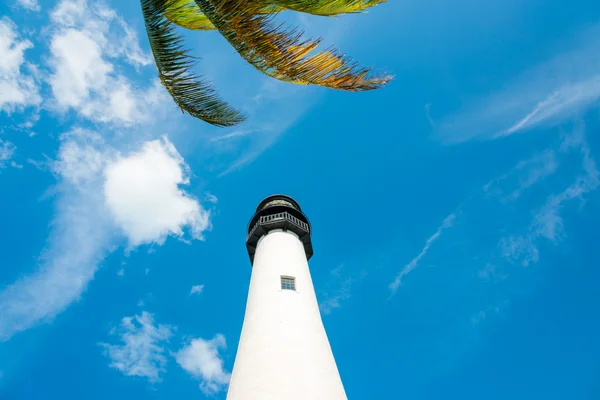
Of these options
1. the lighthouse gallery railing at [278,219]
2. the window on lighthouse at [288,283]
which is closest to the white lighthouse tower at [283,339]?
the window on lighthouse at [288,283]

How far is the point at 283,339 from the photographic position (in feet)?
39.7

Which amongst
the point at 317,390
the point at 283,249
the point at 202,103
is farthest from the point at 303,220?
the point at 202,103

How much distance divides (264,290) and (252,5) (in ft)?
34.1

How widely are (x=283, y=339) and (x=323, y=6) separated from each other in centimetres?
916

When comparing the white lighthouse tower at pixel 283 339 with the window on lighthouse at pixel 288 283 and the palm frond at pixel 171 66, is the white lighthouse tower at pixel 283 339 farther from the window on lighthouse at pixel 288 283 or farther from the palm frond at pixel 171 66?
the palm frond at pixel 171 66

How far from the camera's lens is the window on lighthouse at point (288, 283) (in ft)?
49.7

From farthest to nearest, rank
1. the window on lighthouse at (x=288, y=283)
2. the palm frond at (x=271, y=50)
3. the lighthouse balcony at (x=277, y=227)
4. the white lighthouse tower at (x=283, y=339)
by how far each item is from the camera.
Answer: the lighthouse balcony at (x=277, y=227) < the window on lighthouse at (x=288, y=283) < the white lighthouse tower at (x=283, y=339) < the palm frond at (x=271, y=50)

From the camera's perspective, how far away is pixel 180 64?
24.1 feet

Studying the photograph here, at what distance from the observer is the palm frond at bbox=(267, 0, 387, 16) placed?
701 centimetres

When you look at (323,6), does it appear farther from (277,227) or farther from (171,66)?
(277,227)

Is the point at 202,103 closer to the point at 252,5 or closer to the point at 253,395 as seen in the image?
the point at 252,5

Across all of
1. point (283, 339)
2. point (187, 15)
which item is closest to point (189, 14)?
point (187, 15)

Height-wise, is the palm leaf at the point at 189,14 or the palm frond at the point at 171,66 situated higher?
the palm leaf at the point at 189,14

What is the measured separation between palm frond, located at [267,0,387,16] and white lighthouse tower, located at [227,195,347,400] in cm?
892
